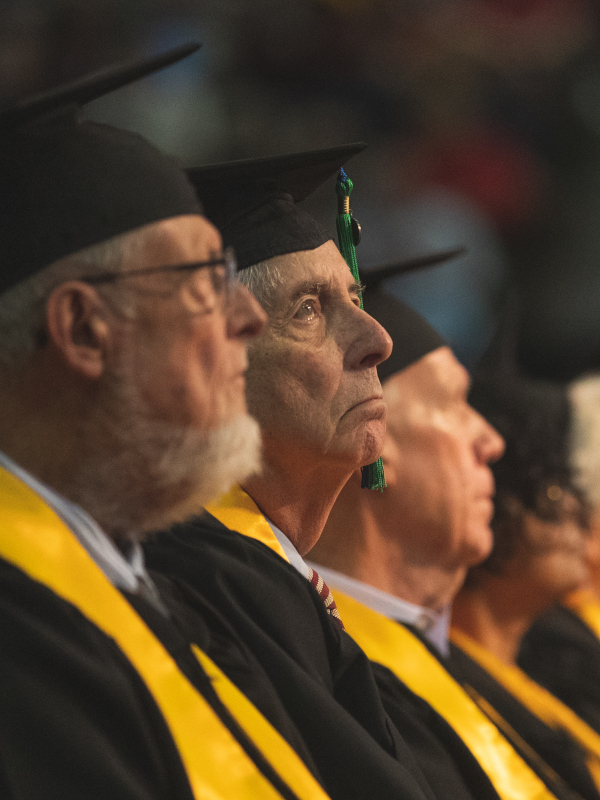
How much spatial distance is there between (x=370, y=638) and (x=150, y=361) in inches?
53.4

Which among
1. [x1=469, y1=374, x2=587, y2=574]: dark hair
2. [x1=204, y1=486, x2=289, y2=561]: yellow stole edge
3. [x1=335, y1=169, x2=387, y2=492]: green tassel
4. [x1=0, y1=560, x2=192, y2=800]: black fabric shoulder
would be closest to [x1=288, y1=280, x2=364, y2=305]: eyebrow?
[x1=335, y1=169, x2=387, y2=492]: green tassel

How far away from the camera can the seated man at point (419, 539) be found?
250 cm

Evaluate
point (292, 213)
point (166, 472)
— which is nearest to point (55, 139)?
point (166, 472)

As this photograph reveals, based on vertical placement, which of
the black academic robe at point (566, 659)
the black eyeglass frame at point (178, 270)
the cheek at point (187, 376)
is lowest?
the black academic robe at point (566, 659)

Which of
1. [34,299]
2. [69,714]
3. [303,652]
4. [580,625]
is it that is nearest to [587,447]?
[580,625]

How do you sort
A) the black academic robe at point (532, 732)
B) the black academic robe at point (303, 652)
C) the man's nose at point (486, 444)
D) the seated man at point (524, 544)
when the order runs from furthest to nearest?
1. the seated man at point (524, 544)
2. the man's nose at point (486, 444)
3. the black academic robe at point (532, 732)
4. the black academic robe at point (303, 652)

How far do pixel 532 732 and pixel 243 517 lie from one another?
1.47 metres

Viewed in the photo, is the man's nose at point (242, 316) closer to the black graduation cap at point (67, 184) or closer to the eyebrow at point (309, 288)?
the black graduation cap at point (67, 184)

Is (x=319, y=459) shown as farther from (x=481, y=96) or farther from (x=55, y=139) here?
(x=481, y=96)

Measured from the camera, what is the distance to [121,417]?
4.60ft

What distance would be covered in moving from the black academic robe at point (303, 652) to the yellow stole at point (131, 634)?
19 cm

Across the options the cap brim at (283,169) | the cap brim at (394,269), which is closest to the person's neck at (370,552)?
the cap brim at (394,269)

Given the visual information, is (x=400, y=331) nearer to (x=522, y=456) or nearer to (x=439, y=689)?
(x=439, y=689)

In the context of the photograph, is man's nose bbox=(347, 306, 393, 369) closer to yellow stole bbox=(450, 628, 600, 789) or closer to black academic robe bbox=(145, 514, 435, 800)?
black academic robe bbox=(145, 514, 435, 800)
